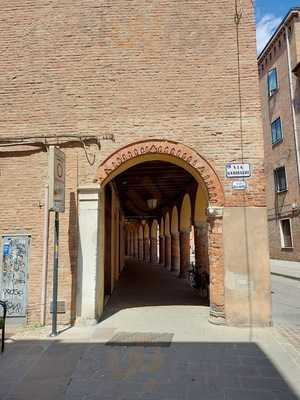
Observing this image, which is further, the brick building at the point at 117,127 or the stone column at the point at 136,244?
the stone column at the point at 136,244

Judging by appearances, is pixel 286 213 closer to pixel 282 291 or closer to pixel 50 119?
pixel 282 291

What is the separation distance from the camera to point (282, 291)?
1252 centimetres

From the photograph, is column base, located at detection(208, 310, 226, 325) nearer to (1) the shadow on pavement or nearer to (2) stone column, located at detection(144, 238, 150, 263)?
(1) the shadow on pavement

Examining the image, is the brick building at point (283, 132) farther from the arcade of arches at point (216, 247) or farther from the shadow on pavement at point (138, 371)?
the shadow on pavement at point (138, 371)

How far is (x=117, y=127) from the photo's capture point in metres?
7.82

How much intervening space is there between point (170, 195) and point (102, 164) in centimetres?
1040

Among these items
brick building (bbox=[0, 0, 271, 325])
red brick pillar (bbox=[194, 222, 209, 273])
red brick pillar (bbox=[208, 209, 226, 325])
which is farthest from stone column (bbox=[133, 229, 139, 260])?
red brick pillar (bbox=[208, 209, 226, 325])

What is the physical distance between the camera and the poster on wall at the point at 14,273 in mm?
7422

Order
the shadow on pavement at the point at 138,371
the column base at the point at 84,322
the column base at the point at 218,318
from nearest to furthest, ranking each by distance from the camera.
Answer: the shadow on pavement at the point at 138,371
the column base at the point at 218,318
the column base at the point at 84,322

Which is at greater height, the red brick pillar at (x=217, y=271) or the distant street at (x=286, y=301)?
the red brick pillar at (x=217, y=271)

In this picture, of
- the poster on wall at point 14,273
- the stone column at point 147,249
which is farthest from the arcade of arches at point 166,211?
the stone column at point 147,249

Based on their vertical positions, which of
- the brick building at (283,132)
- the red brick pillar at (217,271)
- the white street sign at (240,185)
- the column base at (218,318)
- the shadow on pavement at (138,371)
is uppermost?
the brick building at (283,132)

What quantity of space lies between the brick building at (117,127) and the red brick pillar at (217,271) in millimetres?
21

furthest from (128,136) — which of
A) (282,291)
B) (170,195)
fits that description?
(170,195)
